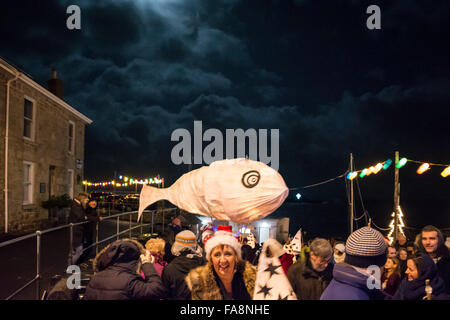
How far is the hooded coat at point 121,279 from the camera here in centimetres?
256

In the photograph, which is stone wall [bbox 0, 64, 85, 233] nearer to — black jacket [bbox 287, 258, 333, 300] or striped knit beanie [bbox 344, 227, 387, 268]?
black jacket [bbox 287, 258, 333, 300]

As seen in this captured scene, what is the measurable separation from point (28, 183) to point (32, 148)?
4.79 ft

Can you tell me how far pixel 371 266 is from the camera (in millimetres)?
2270

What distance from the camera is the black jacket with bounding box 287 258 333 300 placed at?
2.82 meters

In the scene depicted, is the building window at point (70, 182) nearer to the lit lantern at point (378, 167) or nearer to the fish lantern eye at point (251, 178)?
the lit lantern at point (378, 167)

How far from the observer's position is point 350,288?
2.12 meters

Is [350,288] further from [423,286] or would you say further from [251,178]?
[251,178]

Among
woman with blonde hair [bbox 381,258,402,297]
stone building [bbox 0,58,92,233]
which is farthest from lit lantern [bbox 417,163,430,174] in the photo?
stone building [bbox 0,58,92,233]

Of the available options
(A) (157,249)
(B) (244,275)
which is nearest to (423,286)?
(B) (244,275)

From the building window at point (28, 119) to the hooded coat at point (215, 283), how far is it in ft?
43.9

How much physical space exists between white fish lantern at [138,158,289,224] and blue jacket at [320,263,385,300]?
2.66m
